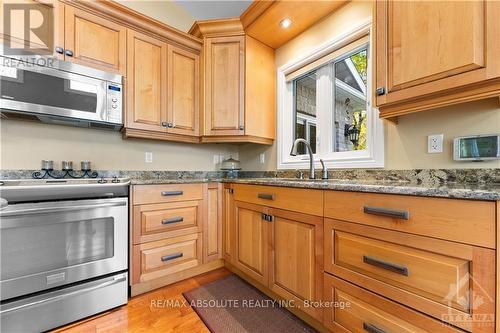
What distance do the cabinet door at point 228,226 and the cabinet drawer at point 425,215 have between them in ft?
3.68

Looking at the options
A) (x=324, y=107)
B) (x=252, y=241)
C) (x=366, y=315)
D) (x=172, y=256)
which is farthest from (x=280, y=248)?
(x=324, y=107)

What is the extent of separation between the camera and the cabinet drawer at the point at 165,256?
1692mm

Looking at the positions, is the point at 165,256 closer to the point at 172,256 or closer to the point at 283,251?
the point at 172,256

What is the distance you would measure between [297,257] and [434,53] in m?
1.28

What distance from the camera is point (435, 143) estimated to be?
1239 mm

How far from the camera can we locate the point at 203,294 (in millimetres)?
1702

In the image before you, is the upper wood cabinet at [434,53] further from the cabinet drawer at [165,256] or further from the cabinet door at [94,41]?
the cabinet door at [94,41]

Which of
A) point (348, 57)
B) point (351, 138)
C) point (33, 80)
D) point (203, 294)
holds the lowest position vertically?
point (203, 294)

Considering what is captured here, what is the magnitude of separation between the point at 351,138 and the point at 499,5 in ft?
3.54

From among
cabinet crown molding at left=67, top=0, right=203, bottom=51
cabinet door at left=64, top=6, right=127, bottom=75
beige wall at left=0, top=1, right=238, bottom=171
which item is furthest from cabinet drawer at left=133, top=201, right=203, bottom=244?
cabinet crown molding at left=67, top=0, right=203, bottom=51

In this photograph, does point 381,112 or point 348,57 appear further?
point 348,57

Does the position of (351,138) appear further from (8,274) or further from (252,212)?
(8,274)

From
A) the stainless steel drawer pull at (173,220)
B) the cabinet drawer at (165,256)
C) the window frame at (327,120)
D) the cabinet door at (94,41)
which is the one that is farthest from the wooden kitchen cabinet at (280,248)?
the cabinet door at (94,41)

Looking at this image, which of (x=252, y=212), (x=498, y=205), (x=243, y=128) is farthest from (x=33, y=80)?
(x=498, y=205)
